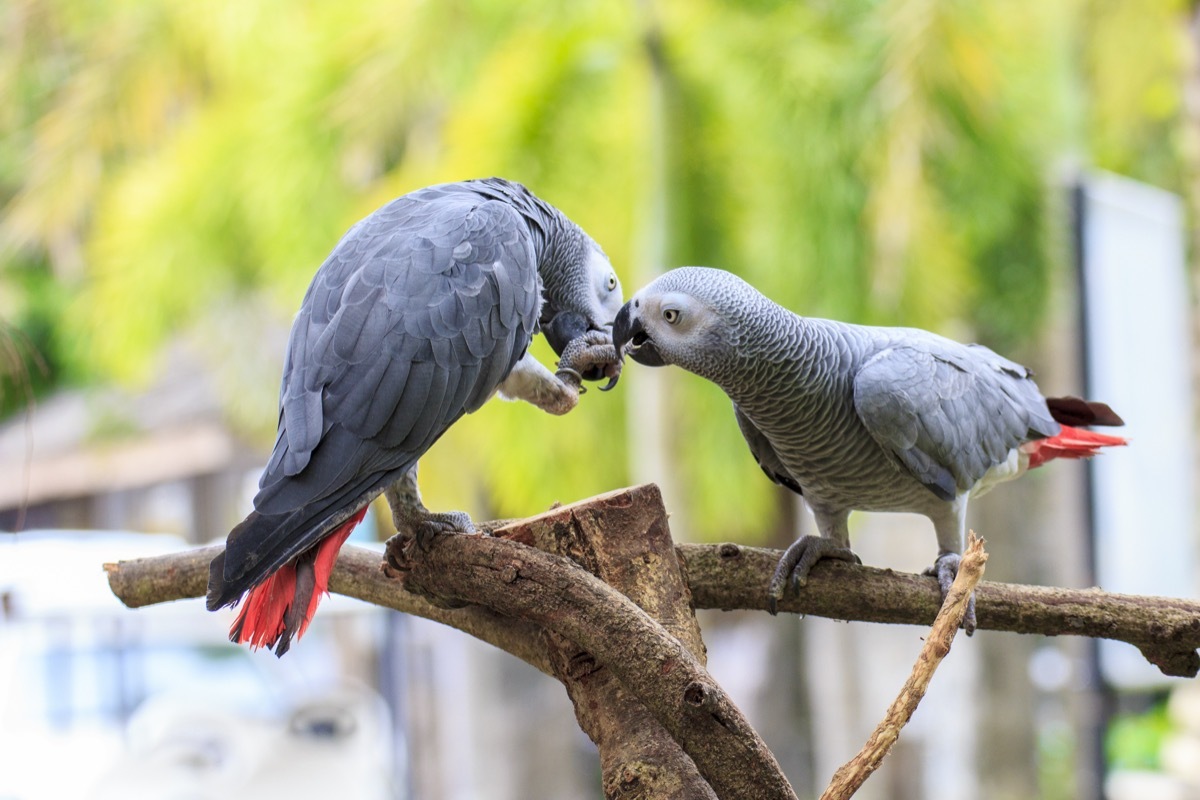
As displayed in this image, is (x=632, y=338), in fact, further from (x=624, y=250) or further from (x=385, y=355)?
(x=624, y=250)

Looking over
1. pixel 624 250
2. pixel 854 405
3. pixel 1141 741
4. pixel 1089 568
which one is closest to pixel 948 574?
pixel 854 405

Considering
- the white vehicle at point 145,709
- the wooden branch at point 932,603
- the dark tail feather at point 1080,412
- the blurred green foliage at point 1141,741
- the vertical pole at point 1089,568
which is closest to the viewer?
the wooden branch at point 932,603

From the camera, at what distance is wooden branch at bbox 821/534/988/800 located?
0.80 metres

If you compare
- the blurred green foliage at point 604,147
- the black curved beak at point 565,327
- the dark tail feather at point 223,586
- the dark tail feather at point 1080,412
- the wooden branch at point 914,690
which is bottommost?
the wooden branch at point 914,690

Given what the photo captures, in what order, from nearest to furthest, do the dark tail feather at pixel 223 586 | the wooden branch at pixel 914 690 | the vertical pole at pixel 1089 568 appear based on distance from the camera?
the wooden branch at pixel 914 690
the dark tail feather at pixel 223 586
the vertical pole at pixel 1089 568

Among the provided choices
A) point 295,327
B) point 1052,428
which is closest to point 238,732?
point 295,327

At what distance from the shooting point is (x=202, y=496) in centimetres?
820

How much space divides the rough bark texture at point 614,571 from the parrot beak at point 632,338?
213 millimetres

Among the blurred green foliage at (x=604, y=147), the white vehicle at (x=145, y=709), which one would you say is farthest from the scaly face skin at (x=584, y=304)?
the blurred green foliage at (x=604, y=147)

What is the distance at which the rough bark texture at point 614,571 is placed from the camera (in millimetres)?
992

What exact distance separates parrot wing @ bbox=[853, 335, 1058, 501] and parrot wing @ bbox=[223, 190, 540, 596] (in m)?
0.44

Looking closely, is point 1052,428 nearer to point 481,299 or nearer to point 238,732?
point 481,299

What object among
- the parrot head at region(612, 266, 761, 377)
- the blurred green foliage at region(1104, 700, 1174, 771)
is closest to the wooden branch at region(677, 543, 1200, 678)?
the parrot head at region(612, 266, 761, 377)

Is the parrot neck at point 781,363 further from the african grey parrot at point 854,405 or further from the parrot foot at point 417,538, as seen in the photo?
the parrot foot at point 417,538
